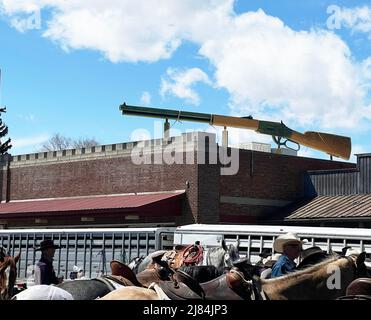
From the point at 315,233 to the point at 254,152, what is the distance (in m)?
18.5

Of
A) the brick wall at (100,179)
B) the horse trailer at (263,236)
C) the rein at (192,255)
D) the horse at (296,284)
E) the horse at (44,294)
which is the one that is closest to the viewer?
the horse at (44,294)

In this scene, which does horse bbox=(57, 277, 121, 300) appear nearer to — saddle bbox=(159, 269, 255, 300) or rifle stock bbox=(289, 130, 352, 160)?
saddle bbox=(159, 269, 255, 300)

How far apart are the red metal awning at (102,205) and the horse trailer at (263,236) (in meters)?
12.3

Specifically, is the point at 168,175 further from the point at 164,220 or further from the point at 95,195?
the point at 95,195

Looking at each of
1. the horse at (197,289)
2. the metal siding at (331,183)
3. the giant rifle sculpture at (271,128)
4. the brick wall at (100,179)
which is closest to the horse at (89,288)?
the horse at (197,289)

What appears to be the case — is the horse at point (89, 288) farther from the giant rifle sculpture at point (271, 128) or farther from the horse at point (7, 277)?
the giant rifle sculpture at point (271, 128)

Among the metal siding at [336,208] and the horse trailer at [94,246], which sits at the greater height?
the metal siding at [336,208]

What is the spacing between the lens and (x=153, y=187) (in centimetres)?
3347

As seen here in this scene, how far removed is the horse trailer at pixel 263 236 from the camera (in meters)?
15.2

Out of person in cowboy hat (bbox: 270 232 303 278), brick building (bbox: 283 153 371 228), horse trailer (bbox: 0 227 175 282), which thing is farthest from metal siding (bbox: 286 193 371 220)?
person in cowboy hat (bbox: 270 232 303 278)

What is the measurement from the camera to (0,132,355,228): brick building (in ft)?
105

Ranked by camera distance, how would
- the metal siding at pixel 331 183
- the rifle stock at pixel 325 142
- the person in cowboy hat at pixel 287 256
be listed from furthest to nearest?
the rifle stock at pixel 325 142 → the metal siding at pixel 331 183 → the person in cowboy hat at pixel 287 256

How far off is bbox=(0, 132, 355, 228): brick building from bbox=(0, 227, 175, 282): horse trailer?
28.4 ft
